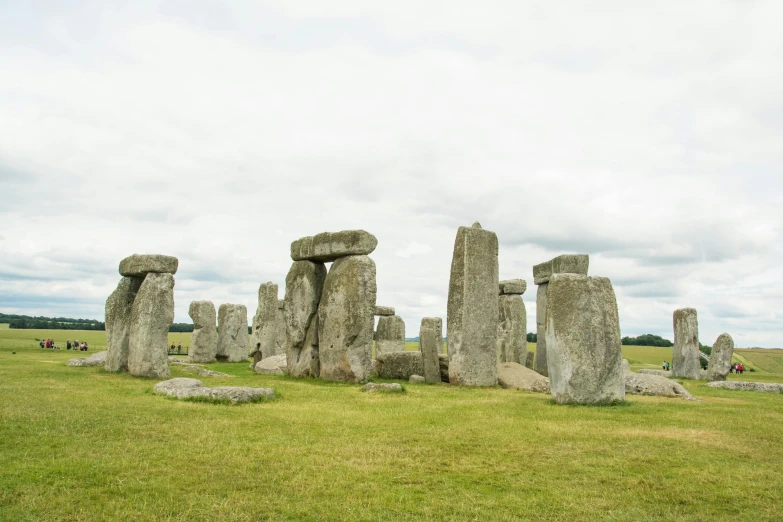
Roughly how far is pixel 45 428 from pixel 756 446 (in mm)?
9062

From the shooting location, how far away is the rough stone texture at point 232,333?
88.7 feet

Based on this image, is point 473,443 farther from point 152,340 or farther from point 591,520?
point 152,340

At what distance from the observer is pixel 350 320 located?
48.4 ft

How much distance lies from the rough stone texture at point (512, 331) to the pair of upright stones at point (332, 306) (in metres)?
7.90

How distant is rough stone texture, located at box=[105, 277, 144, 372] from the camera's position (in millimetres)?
16031

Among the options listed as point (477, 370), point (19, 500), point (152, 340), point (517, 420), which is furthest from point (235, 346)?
point (19, 500)

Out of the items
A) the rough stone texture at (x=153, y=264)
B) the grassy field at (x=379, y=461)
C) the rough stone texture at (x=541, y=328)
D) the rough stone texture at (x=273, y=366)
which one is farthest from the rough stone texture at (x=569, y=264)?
the rough stone texture at (x=153, y=264)

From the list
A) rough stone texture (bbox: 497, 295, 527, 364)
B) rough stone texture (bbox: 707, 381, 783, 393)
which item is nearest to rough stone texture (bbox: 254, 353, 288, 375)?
rough stone texture (bbox: 497, 295, 527, 364)

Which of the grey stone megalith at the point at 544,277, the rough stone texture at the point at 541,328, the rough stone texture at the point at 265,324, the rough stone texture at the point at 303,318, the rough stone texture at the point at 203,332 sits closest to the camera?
the rough stone texture at the point at 303,318

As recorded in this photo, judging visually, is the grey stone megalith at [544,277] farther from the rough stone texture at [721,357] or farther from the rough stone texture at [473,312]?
the rough stone texture at [721,357]

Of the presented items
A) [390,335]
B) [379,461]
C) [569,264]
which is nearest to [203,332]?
[390,335]

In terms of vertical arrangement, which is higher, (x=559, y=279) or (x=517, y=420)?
(x=559, y=279)

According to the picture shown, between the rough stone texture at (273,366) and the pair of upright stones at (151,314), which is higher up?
the pair of upright stones at (151,314)

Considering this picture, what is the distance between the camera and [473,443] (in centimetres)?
732
